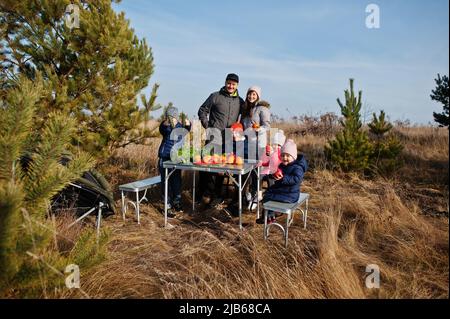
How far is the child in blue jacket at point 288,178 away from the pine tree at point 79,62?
2622 mm

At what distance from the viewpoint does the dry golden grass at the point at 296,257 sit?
2.15 m

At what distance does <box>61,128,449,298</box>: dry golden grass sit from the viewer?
2.15 meters

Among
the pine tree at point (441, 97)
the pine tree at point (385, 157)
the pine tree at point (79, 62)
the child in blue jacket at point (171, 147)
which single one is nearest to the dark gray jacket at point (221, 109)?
the child in blue jacket at point (171, 147)

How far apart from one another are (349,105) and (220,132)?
3.34 metres

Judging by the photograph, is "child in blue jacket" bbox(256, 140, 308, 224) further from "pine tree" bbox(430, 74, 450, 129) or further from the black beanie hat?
"pine tree" bbox(430, 74, 450, 129)

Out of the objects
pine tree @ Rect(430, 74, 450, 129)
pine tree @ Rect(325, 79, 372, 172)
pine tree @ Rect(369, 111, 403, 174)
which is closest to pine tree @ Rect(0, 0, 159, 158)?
pine tree @ Rect(325, 79, 372, 172)

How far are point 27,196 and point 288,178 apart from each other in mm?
2519

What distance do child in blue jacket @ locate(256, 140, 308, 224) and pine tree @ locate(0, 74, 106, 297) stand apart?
2232mm

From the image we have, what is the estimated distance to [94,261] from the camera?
6.45 feet
